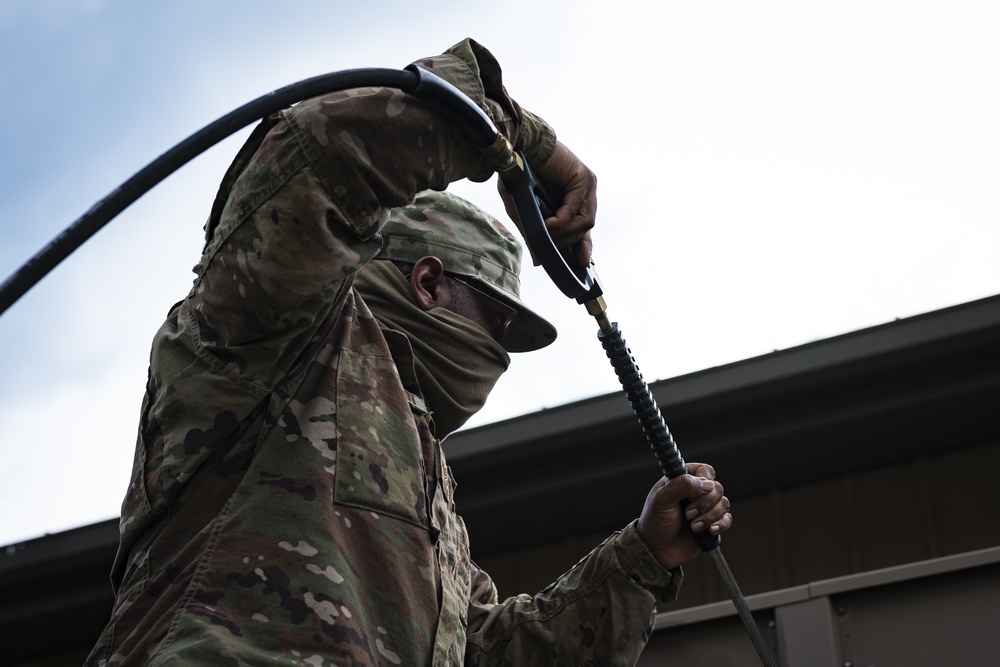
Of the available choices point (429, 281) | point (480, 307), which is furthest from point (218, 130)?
point (480, 307)

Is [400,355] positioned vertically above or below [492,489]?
above

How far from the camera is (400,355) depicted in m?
3.00

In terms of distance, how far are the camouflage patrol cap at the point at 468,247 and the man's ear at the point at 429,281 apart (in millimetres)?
30

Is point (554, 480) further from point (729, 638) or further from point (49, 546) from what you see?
point (49, 546)

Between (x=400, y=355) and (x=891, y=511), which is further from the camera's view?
(x=891, y=511)

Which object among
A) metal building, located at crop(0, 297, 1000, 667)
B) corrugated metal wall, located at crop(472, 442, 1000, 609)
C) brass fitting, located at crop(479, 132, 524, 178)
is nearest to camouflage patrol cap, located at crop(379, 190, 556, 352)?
brass fitting, located at crop(479, 132, 524, 178)

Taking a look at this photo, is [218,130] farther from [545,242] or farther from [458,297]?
[458,297]

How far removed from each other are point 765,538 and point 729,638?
196 centimetres

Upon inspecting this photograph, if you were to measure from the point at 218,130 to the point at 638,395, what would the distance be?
151cm

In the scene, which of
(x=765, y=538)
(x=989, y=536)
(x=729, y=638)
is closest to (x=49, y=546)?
(x=765, y=538)

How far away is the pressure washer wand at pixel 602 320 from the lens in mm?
2889

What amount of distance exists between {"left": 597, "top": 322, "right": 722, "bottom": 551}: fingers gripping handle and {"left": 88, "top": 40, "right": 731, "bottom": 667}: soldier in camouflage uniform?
0.35 m

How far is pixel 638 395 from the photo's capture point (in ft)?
Answer: 10.6

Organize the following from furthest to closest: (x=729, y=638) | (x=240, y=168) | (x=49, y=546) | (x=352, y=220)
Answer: (x=49, y=546), (x=729, y=638), (x=240, y=168), (x=352, y=220)
